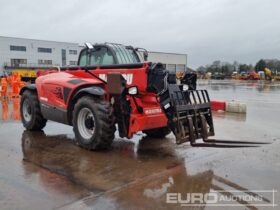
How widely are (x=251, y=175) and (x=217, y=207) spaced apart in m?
1.36

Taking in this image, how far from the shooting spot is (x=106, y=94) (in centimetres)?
617

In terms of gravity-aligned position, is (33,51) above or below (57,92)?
above

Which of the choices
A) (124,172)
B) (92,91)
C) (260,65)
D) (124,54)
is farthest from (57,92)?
(260,65)

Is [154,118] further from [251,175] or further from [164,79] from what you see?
[251,175]

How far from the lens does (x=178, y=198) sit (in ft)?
13.2

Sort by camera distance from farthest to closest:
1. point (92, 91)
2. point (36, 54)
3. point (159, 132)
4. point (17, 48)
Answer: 1. point (36, 54)
2. point (17, 48)
3. point (159, 132)
4. point (92, 91)

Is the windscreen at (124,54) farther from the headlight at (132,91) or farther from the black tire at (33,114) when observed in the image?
the black tire at (33,114)

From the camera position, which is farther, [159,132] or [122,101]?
[159,132]

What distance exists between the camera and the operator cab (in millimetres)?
6957

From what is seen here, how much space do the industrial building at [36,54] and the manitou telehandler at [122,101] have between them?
54.7 m

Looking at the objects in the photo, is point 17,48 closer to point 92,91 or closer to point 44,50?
point 44,50

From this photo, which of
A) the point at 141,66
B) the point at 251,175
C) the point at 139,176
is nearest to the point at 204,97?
the point at 141,66

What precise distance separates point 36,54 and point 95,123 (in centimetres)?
7462

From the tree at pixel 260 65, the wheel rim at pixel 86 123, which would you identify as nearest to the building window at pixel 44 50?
the tree at pixel 260 65
